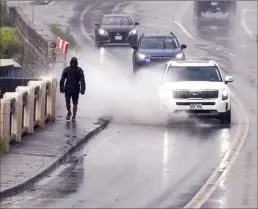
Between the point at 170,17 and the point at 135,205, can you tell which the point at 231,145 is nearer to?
the point at 135,205

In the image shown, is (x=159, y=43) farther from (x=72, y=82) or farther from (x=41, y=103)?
(x=41, y=103)

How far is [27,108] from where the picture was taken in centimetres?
2231

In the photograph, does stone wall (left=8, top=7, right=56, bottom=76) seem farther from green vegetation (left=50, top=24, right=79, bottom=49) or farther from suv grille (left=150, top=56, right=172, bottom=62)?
suv grille (left=150, top=56, right=172, bottom=62)

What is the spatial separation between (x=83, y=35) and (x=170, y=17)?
425 inches

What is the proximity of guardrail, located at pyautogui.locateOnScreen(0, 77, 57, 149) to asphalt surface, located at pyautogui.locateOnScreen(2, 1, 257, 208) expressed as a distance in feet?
4.47

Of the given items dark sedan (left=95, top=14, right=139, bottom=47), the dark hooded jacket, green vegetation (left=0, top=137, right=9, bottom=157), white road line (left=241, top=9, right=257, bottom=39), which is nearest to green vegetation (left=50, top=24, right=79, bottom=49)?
dark sedan (left=95, top=14, right=139, bottom=47)

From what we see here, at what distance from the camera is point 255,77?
126ft

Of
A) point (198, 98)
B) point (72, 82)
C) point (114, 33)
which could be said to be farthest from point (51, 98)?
point (114, 33)

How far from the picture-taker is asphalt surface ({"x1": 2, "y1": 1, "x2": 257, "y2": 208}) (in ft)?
53.8

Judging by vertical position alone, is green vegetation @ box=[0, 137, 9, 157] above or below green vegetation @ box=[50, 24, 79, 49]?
below

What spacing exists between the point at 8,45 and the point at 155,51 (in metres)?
5.42

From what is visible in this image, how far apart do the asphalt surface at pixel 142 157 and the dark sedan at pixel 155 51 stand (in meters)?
0.77

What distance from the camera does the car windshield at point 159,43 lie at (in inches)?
1475

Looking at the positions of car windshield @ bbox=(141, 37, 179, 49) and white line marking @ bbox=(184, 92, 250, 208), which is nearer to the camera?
white line marking @ bbox=(184, 92, 250, 208)
